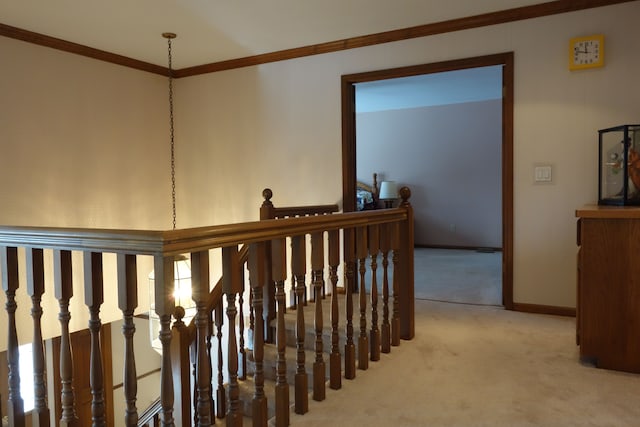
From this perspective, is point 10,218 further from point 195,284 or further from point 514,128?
point 514,128

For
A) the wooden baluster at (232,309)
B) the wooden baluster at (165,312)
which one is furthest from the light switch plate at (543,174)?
the wooden baluster at (165,312)

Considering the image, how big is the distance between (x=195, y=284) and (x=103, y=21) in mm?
2967

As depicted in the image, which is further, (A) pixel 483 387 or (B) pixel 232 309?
(A) pixel 483 387

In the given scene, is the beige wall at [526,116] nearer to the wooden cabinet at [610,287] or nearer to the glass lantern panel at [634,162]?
the glass lantern panel at [634,162]

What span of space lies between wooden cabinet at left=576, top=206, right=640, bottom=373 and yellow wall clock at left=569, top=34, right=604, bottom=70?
53.2 inches

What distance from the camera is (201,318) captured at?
4.50 feet

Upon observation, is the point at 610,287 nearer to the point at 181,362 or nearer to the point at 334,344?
the point at 334,344

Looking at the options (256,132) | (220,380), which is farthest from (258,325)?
(256,132)

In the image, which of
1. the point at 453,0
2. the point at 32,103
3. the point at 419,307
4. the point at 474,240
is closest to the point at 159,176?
the point at 32,103

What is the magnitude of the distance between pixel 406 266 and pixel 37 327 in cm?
184

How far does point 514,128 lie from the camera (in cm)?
338

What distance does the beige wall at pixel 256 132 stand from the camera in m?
3.20

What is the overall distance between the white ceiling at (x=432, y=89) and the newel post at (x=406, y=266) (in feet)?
8.22

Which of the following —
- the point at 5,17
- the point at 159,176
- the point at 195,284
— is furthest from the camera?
the point at 159,176
